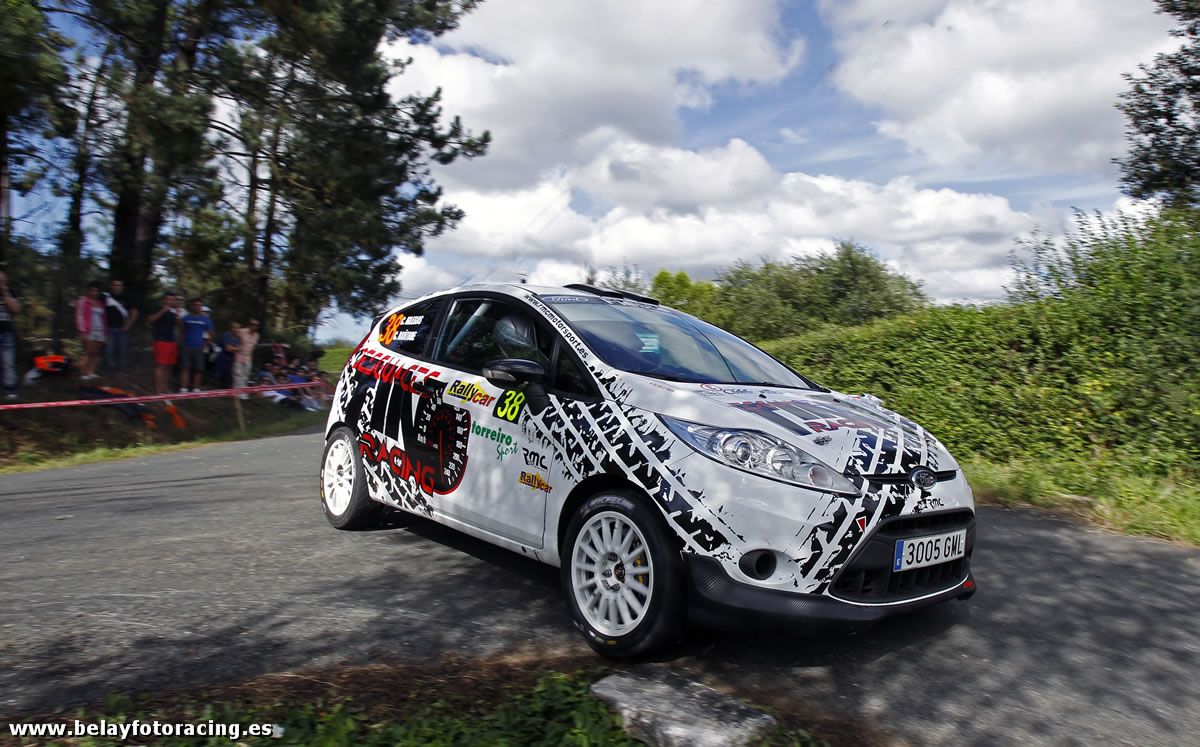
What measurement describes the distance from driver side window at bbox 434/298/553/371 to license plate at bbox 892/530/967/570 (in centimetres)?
199

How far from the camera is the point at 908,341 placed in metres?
10.1

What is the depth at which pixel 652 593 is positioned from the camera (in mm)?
3750

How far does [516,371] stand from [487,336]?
802 millimetres

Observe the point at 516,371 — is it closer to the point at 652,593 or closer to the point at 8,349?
the point at 652,593

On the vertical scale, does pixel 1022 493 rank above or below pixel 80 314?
below

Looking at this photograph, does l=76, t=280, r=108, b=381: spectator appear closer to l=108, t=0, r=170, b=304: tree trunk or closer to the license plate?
l=108, t=0, r=170, b=304: tree trunk

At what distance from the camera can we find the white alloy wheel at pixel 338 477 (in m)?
6.03

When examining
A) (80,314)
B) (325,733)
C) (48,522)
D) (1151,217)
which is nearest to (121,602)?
(325,733)

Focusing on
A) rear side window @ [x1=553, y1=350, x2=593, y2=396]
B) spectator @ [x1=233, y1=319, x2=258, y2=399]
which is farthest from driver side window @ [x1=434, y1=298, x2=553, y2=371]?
spectator @ [x1=233, y1=319, x2=258, y2=399]

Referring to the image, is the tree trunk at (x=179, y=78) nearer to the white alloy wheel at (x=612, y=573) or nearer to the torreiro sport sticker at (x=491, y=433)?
the torreiro sport sticker at (x=491, y=433)

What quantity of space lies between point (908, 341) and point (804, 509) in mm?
7014

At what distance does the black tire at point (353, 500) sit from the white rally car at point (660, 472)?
1.17ft

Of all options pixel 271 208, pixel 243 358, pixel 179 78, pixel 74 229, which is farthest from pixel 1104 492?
pixel 271 208

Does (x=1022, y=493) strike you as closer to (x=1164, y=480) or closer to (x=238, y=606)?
(x=1164, y=480)
